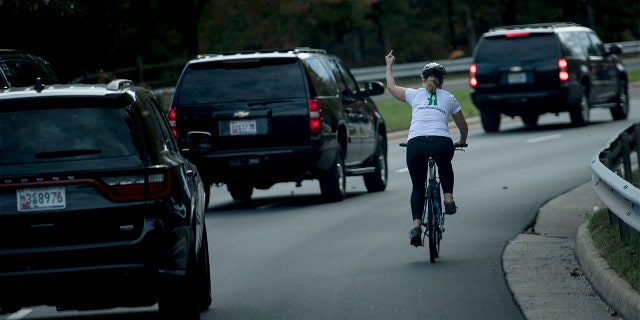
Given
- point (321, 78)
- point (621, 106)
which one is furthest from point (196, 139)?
point (621, 106)

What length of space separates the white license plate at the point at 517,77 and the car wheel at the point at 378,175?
30.5 feet

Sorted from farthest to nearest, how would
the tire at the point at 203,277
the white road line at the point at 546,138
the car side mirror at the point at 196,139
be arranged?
the white road line at the point at 546,138
the car side mirror at the point at 196,139
the tire at the point at 203,277

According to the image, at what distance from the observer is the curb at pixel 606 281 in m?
9.03

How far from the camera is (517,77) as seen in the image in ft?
97.7

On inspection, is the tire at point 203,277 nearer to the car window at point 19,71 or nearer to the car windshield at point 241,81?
the car window at point 19,71

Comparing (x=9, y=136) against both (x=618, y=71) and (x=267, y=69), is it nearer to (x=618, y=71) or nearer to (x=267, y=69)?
(x=267, y=69)

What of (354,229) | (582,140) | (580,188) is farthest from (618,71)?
(354,229)

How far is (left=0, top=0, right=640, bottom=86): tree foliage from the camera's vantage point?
43.6 meters

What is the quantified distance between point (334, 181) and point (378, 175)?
182 centimetres

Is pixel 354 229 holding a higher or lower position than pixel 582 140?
higher

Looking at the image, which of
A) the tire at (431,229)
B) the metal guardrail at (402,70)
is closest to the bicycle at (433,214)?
the tire at (431,229)

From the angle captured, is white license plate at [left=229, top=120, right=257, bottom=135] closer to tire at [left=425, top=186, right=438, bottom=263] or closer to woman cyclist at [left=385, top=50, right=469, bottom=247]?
woman cyclist at [left=385, top=50, right=469, bottom=247]

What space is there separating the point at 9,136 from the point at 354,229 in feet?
24.5

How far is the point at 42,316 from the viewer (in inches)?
423
